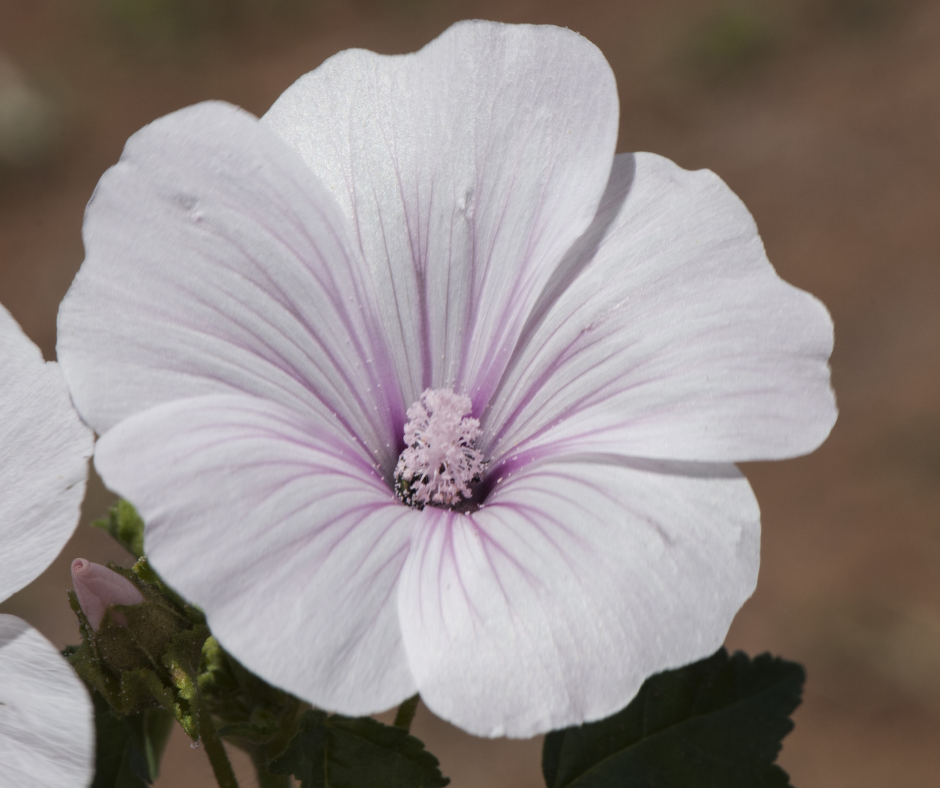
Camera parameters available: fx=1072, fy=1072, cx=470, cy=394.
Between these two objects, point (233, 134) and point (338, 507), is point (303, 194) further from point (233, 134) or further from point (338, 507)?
point (338, 507)

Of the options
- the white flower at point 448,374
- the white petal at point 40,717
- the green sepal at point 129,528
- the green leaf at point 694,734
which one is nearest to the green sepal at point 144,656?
the white petal at point 40,717

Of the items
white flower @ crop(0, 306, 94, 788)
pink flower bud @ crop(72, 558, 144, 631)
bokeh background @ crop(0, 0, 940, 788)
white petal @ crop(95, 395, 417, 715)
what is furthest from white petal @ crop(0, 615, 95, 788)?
bokeh background @ crop(0, 0, 940, 788)

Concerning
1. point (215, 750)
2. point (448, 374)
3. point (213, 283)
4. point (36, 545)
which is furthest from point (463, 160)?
point (215, 750)

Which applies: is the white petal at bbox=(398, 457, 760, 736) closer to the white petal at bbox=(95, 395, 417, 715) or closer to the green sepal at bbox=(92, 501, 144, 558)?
the white petal at bbox=(95, 395, 417, 715)

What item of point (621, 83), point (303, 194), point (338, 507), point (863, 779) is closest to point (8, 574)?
point (338, 507)

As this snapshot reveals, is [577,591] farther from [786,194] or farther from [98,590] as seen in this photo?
[786,194]
